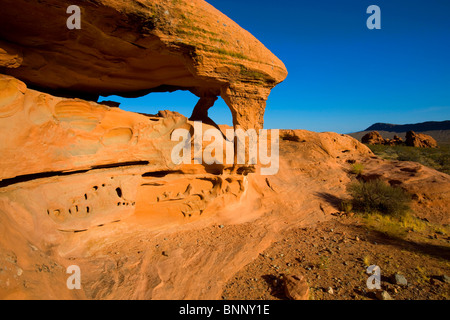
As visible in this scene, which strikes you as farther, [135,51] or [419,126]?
[419,126]

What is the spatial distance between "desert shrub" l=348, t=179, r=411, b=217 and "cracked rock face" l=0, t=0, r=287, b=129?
3.52m

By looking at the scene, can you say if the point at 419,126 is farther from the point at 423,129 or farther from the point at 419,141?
the point at 419,141

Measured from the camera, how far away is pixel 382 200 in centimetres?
603

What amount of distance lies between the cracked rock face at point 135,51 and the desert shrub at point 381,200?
11.6 ft

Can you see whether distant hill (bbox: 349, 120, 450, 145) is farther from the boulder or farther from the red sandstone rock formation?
the red sandstone rock formation

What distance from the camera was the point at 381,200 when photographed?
6035 mm

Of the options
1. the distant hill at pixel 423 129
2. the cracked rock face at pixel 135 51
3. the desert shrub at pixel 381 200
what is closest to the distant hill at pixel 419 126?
the distant hill at pixel 423 129

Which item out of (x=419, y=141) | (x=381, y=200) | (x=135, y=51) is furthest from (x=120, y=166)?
(x=419, y=141)

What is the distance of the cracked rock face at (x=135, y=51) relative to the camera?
3188mm

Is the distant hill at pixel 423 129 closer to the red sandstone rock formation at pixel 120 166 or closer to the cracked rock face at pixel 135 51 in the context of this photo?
the cracked rock face at pixel 135 51

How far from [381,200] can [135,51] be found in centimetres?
661
